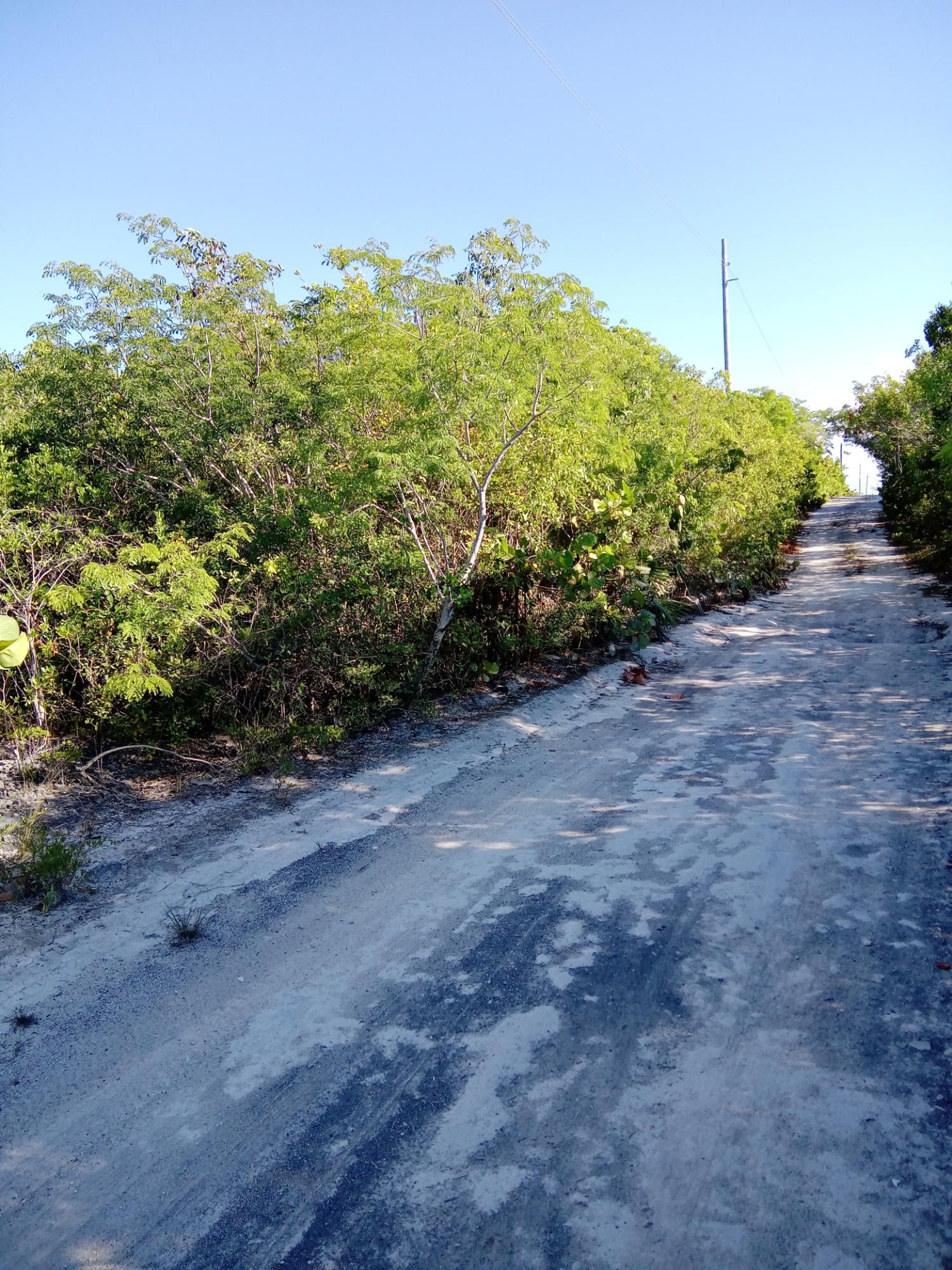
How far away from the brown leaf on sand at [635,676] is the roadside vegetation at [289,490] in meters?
0.89

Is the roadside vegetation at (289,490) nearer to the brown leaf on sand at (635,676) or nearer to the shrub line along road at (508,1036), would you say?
the brown leaf on sand at (635,676)

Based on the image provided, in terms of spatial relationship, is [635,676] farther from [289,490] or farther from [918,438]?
[918,438]

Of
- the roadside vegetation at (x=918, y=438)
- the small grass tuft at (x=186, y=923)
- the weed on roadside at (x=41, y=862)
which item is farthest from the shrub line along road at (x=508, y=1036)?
the roadside vegetation at (x=918, y=438)

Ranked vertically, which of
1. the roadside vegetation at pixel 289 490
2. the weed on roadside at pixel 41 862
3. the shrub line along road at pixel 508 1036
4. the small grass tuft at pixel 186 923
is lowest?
the shrub line along road at pixel 508 1036

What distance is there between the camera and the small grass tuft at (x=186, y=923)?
12.2 feet

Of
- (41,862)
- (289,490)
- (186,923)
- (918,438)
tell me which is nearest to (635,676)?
(289,490)

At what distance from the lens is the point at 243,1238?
7.30ft

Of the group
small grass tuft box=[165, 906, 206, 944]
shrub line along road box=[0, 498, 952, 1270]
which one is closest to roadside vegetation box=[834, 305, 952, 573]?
shrub line along road box=[0, 498, 952, 1270]

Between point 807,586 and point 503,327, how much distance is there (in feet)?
36.8

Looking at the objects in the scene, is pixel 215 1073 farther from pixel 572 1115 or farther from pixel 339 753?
pixel 339 753

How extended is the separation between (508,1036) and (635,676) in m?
6.17

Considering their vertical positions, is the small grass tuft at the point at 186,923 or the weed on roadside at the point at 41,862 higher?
the weed on roadside at the point at 41,862

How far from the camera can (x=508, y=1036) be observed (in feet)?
9.76

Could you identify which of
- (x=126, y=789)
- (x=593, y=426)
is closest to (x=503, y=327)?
(x=593, y=426)
